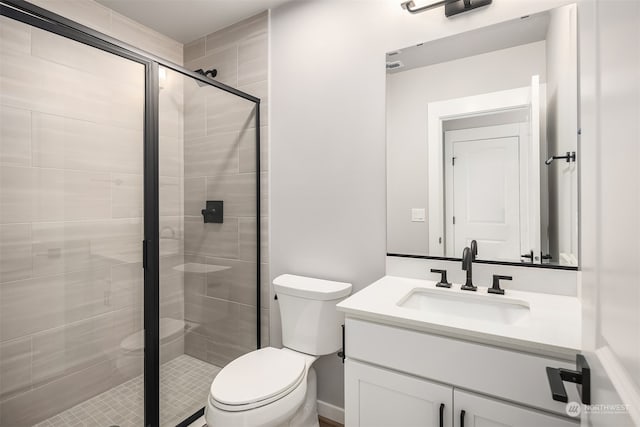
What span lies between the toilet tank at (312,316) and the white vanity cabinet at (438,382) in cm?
42

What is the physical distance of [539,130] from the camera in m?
1.35

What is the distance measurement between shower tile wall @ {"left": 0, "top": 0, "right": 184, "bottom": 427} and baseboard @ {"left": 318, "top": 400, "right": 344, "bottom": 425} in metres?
1.01

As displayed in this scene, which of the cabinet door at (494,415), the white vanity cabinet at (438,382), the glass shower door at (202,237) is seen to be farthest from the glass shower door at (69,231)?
the cabinet door at (494,415)

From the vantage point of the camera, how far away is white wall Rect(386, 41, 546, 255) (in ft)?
4.98

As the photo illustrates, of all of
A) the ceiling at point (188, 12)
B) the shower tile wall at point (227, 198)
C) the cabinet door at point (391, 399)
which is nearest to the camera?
the cabinet door at point (391, 399)

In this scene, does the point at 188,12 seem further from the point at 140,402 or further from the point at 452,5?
the point at 140,402

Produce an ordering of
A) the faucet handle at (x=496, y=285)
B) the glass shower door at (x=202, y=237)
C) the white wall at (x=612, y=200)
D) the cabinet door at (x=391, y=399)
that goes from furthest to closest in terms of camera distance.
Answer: the glass shower door at (x=202, y=237) < the faucet handle at (x=496, y=285) < the cabinet door at (x=391, y=399) < the white wall at (x=612, y=200)

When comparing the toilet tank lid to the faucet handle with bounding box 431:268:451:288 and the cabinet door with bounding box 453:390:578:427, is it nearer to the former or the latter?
the faucet handle with bounding box 431:268:451:288

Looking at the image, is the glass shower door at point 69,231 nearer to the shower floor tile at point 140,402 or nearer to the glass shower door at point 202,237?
the shower floor tile at point 140,402

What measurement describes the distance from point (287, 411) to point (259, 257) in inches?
38.0

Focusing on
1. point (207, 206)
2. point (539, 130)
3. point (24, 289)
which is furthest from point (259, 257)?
point (539, 130)

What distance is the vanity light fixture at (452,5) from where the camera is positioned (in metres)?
1.44

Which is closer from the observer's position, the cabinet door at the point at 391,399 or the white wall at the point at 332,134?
the cabinet door at the point at 391,399

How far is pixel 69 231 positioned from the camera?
1376 mm
